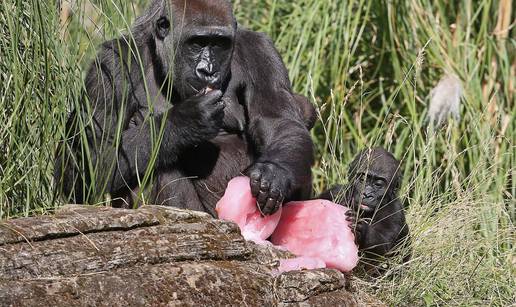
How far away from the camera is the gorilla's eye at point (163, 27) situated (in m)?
4.86

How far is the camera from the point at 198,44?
481cm

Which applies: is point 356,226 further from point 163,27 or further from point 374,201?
point 163,27

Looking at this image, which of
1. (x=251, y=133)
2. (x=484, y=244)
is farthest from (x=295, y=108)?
(x=484, y=244)

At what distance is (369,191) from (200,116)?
1.00 meters

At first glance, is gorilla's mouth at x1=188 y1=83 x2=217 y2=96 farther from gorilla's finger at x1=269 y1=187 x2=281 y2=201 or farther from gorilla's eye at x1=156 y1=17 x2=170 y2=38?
gorilla's finger at x1=269 y1=187 x2=281 y2=201

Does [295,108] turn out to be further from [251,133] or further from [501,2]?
[501,2]

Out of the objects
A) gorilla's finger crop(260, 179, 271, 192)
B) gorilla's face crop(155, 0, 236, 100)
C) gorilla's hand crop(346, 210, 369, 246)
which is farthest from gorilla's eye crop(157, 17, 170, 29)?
gorilla's hand crop(346, 210, 369, 246)

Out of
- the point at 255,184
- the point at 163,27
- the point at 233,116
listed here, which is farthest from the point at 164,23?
the point at 255,184

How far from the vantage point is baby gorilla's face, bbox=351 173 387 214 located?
4.92 meters

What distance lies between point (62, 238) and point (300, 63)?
166 inches

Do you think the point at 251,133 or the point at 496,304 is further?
the point at 251,133

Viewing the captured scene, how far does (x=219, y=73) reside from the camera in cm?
475

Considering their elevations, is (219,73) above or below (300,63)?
above

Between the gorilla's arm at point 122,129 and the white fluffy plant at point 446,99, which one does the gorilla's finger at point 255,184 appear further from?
the white fluffy plant at point 446,99
